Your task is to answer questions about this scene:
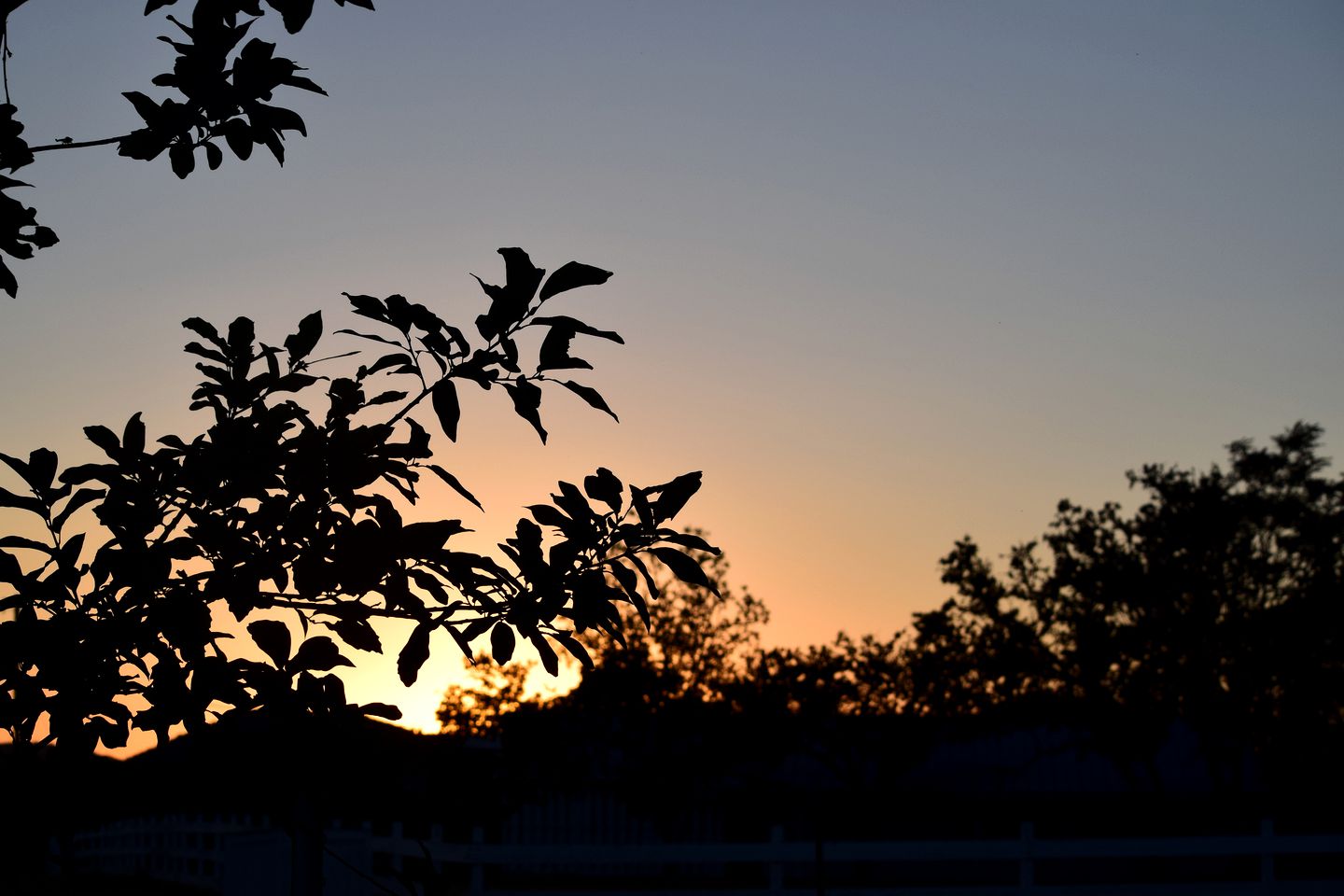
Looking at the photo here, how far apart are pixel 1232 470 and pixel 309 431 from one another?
135 ft

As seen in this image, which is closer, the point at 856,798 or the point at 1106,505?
the point at 856,798

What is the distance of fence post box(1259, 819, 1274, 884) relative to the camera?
49.7ft

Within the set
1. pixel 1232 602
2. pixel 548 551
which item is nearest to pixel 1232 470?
pixel 1232 602

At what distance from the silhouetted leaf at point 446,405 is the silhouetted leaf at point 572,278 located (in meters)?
0.37

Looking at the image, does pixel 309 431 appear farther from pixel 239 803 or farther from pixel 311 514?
pixel 239 803

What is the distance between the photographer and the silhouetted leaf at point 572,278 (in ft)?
10.4

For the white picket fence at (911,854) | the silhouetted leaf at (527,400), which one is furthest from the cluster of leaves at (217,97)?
the white picket fence at (911,854)

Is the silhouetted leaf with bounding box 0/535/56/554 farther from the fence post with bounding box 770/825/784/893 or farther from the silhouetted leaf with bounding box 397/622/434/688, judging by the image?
the fence post with bounding box 770/825/784/893

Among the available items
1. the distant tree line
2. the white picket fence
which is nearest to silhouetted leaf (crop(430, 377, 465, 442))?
the white picket fence

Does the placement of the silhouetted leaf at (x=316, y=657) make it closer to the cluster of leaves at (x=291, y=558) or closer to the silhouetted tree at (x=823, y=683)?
the cluster of leaves at (x=291, y=558)

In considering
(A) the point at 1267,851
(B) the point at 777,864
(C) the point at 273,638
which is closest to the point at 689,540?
(C) the point at 273,638

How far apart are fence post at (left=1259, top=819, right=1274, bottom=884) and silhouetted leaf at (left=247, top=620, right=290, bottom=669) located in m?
14.7

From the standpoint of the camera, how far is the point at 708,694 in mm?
38344

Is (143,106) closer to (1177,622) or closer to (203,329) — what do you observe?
(203,329)
